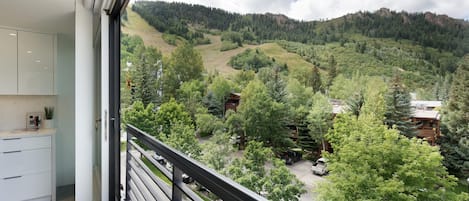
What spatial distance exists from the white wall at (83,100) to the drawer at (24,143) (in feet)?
3.09

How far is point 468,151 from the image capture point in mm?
377

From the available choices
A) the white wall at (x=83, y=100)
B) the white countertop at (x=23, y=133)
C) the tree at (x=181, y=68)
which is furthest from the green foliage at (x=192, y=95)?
the white countertop at (x=23, y=133)

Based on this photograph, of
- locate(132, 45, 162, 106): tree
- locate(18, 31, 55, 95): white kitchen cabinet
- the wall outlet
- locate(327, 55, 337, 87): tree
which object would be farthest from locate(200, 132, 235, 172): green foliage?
the wall outlet

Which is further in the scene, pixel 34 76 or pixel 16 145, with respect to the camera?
pixel 34 76

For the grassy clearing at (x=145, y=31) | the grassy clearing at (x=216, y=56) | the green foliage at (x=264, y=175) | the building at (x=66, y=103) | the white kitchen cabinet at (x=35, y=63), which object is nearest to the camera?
the green foliage at (x=264, y=175)

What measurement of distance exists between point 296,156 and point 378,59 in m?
0.30

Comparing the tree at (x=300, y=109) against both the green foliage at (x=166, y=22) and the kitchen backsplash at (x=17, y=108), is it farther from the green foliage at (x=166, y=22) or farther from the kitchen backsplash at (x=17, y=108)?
the kitchen backsplash at (x=17, y=108)

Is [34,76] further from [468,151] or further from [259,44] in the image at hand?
[468,151]

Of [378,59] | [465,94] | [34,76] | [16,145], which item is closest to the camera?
[465,94]

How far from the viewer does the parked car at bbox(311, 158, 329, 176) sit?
1.96 feet

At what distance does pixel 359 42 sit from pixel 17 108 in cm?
410

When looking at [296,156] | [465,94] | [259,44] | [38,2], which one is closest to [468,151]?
[465,94]

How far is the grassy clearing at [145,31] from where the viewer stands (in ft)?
5.14

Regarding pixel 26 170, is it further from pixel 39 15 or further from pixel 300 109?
pixel 300 109
